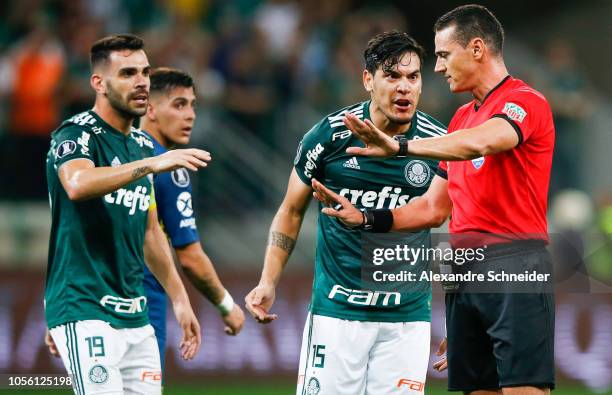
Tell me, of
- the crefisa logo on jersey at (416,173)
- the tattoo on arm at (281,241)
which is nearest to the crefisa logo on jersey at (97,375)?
the tattoo on arm at (281,241)

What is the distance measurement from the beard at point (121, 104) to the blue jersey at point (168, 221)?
2.59 ft

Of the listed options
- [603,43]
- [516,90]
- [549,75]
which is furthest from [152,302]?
[603,43]

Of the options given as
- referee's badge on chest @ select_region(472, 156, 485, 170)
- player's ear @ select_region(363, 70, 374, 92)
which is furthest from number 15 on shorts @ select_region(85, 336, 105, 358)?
referee's badge on chest @ select_region(472, 156, 485, 170)

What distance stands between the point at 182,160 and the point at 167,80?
243 centimetres

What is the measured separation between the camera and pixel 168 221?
793 cm

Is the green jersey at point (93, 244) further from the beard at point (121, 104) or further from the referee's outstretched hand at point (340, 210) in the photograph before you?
the referee's outstretched hand at point (340, 210)

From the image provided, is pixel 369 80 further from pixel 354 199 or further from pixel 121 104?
pixel 121 104

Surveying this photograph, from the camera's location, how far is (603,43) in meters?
17.1

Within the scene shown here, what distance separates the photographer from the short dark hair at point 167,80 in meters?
8.36

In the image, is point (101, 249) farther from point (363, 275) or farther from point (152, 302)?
point (363, 275)

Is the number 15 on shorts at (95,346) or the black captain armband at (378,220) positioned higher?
the black captain armband at (378,220)

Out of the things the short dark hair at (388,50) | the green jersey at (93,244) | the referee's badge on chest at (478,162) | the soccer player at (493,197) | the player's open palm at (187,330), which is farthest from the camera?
the player's open palm at (187,330)

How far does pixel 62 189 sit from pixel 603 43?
12.2 meters

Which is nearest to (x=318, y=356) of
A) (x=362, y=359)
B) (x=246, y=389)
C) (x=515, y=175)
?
(x=362, y=359)
